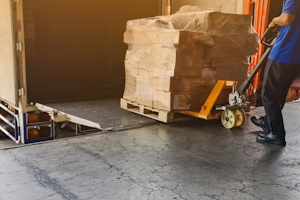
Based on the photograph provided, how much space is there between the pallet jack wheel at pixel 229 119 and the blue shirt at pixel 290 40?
3.76ft

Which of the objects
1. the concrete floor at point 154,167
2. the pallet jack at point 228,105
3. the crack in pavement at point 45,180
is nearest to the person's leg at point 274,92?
the concrete floor at point 154,167

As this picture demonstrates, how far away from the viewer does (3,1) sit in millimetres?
5441

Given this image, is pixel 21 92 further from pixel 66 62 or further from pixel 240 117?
pixel 66 62

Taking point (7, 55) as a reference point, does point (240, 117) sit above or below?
below

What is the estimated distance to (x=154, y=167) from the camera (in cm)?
304

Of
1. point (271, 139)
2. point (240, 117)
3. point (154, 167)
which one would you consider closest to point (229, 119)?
point (240, 117)

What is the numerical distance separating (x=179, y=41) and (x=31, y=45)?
29.0 feet

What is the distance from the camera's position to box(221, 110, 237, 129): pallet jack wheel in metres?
4.40

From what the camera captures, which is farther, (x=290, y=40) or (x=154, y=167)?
(x=290, y=40)

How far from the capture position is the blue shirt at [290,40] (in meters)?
3.36

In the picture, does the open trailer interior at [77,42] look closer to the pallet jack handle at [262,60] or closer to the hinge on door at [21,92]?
the hinge on door at [21,92]

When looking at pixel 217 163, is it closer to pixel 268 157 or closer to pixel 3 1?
pixel 268 157

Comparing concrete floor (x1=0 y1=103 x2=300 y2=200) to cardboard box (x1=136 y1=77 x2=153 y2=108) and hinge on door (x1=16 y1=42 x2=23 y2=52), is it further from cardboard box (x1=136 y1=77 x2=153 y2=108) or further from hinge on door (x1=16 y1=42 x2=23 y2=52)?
hinge on door (x1=16 y1=42 x2=23 y2=52)

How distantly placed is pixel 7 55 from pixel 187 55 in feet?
11.0
